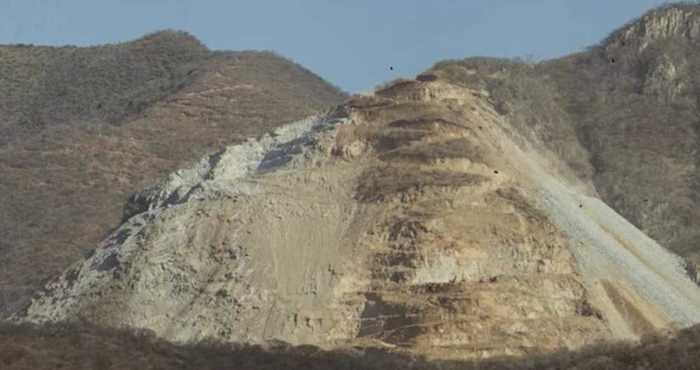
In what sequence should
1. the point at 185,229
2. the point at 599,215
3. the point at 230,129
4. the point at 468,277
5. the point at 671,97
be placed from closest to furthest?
the point at 468,277
the point at 185,229
the point at 599,215
the point at 671,97
the point at 230,129

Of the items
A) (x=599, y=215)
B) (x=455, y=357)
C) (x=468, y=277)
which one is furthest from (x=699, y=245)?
(x=455, y=357)

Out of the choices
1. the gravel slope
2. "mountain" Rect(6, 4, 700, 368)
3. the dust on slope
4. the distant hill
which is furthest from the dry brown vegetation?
the distant hill

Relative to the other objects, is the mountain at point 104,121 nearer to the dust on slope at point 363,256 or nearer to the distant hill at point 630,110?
the distant hill at point 630,110

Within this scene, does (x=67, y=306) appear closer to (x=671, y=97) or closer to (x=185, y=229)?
(x=185, y=229)

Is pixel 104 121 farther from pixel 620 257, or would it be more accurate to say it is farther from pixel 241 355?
pixel 241 355

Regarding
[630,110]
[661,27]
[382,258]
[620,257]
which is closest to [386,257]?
[382,258]

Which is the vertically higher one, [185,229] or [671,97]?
[671,97]

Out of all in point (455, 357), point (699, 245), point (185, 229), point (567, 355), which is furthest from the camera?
point (699, 245)
